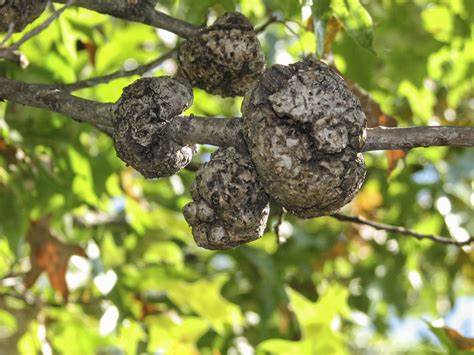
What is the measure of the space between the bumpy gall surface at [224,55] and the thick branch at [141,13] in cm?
5

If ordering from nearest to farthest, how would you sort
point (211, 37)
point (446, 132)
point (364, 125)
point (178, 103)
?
point (446, 132), point (364, 125), point (178, 103), point (211, 37)

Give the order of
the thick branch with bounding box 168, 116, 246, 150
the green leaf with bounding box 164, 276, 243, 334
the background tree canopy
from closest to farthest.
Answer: the thick branch with bounding box 168, 116, 246, 150 < the background tree canopy < the green leaf with bounding box 164, 276, 243, 334

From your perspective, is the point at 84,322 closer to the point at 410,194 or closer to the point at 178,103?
the point at 410,194

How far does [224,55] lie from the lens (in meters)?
1.94

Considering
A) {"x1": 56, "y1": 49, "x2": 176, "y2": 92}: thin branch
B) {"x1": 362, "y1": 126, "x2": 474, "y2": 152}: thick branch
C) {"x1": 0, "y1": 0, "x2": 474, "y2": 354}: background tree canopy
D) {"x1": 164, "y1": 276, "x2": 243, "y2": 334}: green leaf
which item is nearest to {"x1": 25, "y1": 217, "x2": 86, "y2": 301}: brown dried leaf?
{"x1": 0, "y1": 0, "x2": 474, "y2": 354}: background tree canopy

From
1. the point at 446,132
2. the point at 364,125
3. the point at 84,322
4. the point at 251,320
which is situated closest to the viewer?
the point at 446,132

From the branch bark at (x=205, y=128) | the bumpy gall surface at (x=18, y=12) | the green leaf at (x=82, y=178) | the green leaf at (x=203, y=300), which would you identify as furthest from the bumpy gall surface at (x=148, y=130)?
the green leaf at (x=203, y=300)

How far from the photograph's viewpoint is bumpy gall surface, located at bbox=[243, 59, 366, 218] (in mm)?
1560

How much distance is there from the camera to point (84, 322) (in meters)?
3.84

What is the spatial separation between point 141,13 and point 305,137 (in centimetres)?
65

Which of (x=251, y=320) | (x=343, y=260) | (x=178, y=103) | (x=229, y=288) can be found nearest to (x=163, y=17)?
(x=178, y=103)

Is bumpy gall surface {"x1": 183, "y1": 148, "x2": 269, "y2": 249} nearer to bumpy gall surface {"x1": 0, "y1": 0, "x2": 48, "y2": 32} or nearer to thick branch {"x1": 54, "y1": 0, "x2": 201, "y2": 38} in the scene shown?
thick branch {"x1": 54, "y1": 0, "x2": 201, "y2": 38}

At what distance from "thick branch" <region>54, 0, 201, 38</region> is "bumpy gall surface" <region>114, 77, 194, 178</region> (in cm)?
31

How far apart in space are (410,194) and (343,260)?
1.05 meters
